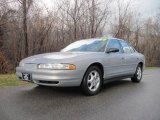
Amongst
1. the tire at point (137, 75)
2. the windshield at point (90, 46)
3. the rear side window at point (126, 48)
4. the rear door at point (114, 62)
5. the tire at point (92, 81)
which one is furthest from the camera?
the tire at point (137, 75)

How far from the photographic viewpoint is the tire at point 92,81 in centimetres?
507

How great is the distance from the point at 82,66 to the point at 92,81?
58 cm

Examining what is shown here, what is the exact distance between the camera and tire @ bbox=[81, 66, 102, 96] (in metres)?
5.07

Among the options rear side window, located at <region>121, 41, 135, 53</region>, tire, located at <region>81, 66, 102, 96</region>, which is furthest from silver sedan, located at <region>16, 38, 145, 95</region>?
rear side window, located at <region>121, 41, 135, 53</region>

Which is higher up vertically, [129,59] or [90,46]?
[90,46]

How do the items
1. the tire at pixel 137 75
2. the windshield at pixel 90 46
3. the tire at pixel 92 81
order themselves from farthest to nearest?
the tire at pixel 137 75 → the windshield at pixel 90 46 → the tire at pixel 92 81

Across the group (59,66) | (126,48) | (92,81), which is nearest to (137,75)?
(126,48)

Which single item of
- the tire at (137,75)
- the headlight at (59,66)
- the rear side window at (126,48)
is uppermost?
the rear side window at (126,48)

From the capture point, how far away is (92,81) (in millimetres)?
5297

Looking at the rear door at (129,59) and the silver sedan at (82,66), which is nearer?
the silver sedan at (82,66)

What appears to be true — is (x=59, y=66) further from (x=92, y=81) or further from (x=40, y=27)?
(x=40, y=27)

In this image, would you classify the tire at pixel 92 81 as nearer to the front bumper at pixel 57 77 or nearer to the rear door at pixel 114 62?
the front bumper at pixel 57 77

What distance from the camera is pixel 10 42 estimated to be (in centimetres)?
2270

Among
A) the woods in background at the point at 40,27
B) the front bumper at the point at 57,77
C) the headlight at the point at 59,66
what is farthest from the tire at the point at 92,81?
the woods in background at the point at 40,27
